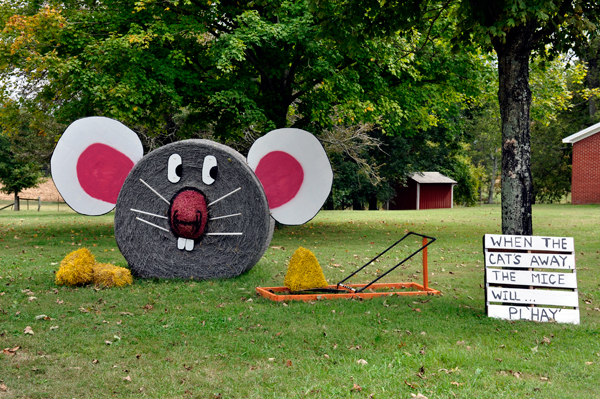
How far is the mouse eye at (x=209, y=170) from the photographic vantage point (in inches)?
341

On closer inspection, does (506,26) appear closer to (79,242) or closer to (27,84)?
(79,242)

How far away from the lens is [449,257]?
11.7 m

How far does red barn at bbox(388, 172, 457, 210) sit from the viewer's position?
40.0 metres

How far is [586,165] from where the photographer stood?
106 feet

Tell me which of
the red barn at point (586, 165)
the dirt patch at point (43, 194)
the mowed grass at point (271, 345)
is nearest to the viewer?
the mowed grass at point (271, 345)

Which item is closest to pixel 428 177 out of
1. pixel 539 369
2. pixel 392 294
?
pixel 392 294

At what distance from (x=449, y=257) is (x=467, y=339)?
249 inches

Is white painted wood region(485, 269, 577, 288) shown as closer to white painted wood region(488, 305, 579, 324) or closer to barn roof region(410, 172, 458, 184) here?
white painted wood region(488, 305, 579, 324)

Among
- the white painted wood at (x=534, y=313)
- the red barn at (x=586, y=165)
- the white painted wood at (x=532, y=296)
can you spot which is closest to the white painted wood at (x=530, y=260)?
the white painted wood at (x=532, y=296)

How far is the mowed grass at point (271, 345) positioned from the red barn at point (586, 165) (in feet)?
87.9

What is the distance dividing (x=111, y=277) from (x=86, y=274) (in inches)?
16.4

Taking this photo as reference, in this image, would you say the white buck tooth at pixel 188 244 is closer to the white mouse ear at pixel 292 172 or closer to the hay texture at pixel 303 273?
the white mouse ear at pixel 292 172

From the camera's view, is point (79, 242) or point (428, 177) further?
point (428, 177)

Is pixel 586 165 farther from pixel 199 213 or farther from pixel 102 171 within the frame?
pixel 102 171
